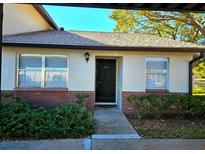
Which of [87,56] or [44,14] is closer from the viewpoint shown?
[87,56]

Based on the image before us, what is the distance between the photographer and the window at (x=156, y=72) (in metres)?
10.2

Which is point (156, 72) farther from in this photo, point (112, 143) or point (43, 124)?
point (43, 124)

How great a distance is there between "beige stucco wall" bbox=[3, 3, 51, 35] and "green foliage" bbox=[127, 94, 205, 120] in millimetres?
6514

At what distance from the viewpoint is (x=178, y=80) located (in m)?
10.1

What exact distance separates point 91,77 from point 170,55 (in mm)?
3509

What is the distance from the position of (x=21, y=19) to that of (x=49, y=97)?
466 cm

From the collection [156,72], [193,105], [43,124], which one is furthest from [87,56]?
[193,105]

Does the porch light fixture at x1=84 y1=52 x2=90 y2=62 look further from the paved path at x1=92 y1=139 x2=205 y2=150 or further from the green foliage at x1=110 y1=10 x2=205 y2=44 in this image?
the green foliage at x1=110 y1=10 x2=205 y2=44

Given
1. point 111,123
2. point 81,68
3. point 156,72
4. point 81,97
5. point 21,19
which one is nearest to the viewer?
point 111,123

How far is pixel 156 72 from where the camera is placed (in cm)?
1020

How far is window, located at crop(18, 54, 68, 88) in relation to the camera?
387 inches

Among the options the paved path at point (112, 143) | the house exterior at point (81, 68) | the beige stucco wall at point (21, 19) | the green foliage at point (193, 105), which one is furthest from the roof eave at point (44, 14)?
the green foliage at point (193, 105)

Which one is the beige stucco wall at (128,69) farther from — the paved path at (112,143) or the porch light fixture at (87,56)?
the paved path at (112,143)

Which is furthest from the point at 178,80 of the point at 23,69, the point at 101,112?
the point at 23,69
